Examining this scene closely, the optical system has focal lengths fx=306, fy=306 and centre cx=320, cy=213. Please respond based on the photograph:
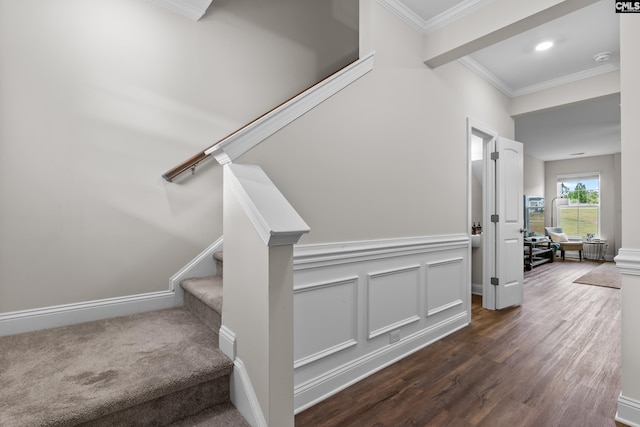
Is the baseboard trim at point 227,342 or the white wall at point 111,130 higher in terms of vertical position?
the white wall at point 111,130

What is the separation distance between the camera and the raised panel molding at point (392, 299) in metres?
2.20

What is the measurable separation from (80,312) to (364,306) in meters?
1.83

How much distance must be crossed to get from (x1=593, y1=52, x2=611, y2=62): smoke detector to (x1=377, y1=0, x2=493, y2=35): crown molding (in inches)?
69.5

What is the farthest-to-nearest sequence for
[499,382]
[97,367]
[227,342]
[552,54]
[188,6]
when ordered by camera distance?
1. [552,54]
2. [188,6]
3. [499,382]
4. [227,342]
5. [97,367]

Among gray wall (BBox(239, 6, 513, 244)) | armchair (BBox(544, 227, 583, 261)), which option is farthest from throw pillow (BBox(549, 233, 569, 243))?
gray wall (BBox(239, 6, 513, 244))

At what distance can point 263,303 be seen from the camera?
1.25 meters

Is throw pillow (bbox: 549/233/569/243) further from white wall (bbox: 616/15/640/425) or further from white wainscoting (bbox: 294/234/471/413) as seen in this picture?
white wall (bbox: 616/15/640/425)

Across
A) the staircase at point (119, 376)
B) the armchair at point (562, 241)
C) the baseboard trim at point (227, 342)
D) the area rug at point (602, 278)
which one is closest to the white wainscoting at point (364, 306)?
the baseboard trim at point (227, 342)

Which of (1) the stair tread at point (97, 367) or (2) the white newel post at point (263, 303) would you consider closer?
(1) the stair tread at point (97, 367)

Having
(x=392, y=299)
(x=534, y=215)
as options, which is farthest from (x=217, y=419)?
(x=534, y=215)

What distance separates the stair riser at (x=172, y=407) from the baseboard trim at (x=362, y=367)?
0.53 meters

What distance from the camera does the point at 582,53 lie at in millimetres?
3049

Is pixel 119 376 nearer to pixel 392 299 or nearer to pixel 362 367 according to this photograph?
pixel 362 367

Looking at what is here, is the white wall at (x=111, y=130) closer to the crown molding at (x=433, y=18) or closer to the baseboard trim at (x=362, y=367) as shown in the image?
the crown molding at (x=433, y=18)
